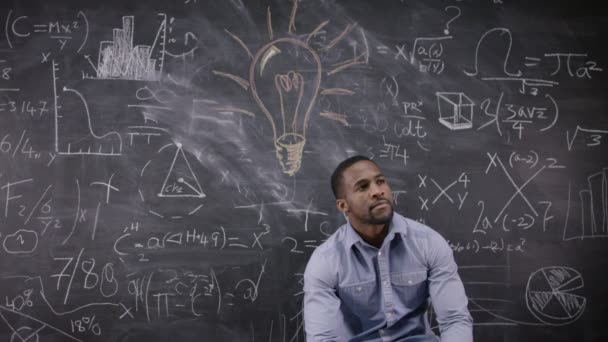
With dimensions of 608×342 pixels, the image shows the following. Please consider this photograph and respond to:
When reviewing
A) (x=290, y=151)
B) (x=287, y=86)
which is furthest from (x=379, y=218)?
(x=287, y=86)

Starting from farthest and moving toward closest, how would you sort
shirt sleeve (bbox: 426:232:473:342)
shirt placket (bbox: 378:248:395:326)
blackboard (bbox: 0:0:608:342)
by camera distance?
blackboard (bbox: 0:0:608:342) → shirt placket (bbox: 378:248:395:326) → shirt sleeve (bbox: 426:232:473:342)

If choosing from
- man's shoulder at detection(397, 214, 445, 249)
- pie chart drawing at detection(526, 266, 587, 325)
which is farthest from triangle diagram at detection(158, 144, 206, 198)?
pie chart drawing at detection(526, 266, 587, 325)

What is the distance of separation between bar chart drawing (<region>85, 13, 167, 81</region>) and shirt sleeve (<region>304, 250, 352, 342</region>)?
1.46 meters

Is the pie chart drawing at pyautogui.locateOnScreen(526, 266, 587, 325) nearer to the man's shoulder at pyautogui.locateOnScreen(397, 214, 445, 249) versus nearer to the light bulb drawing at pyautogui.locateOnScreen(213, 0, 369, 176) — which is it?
the man's shoulder at pyautogui.locateOnScreen(397, 214, 445, 249)

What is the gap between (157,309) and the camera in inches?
112

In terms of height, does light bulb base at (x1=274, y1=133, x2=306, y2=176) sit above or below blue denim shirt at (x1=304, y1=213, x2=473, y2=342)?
above

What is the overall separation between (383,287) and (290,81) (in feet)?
4.27

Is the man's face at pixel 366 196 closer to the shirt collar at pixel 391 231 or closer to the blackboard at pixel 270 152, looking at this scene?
the shirt collar at pixel 391 231

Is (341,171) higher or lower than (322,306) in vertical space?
higher

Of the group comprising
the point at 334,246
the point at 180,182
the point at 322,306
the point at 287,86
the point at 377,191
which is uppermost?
the point at 287,86

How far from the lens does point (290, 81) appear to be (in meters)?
2.91

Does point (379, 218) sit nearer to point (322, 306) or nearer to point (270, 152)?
point (322, 306)

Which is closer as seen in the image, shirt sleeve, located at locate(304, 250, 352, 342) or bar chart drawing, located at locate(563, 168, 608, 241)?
shirt sleeve, located at locate(304, 250, 352, 342)

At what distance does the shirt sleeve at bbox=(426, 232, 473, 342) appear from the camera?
2.02 metres
